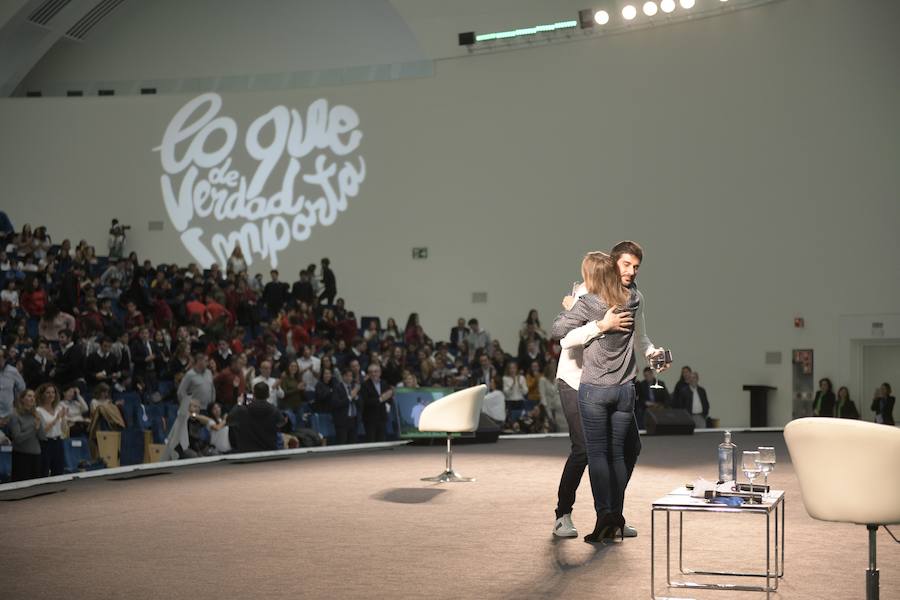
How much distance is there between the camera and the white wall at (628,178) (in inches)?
800

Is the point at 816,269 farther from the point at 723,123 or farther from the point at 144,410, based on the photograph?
the point at 144,410

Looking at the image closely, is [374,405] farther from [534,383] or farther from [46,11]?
[46,11]

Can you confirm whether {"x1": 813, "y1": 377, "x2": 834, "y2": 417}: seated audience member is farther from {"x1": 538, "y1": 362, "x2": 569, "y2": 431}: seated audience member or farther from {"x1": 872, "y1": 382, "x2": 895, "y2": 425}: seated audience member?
{"x1": 538, "y1": 362, "x2": 569, "y2": 431}: seated audience member

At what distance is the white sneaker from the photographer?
634cm

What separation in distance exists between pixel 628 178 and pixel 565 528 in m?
16.6

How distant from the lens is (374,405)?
48.9 ft

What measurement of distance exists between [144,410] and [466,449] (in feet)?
11.9

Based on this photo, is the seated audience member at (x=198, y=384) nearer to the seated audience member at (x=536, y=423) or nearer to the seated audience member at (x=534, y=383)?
the seated audience member at (x=536, y=423)

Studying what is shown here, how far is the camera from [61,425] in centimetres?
1048

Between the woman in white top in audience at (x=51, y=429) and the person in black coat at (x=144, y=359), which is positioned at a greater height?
the person in black coat at (x=144, y=359)

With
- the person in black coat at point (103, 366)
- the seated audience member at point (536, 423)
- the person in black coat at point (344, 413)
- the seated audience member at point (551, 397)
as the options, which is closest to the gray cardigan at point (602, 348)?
the person in black coat at point (103, 366)

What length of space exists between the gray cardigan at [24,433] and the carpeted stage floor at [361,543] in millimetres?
961

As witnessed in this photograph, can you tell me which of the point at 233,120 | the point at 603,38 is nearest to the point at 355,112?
the point at 233,120

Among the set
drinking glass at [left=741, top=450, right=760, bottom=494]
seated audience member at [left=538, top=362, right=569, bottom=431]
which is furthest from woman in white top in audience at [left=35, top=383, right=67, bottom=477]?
seated audience member at [left=538, top=362, right=569, bottom=431]
